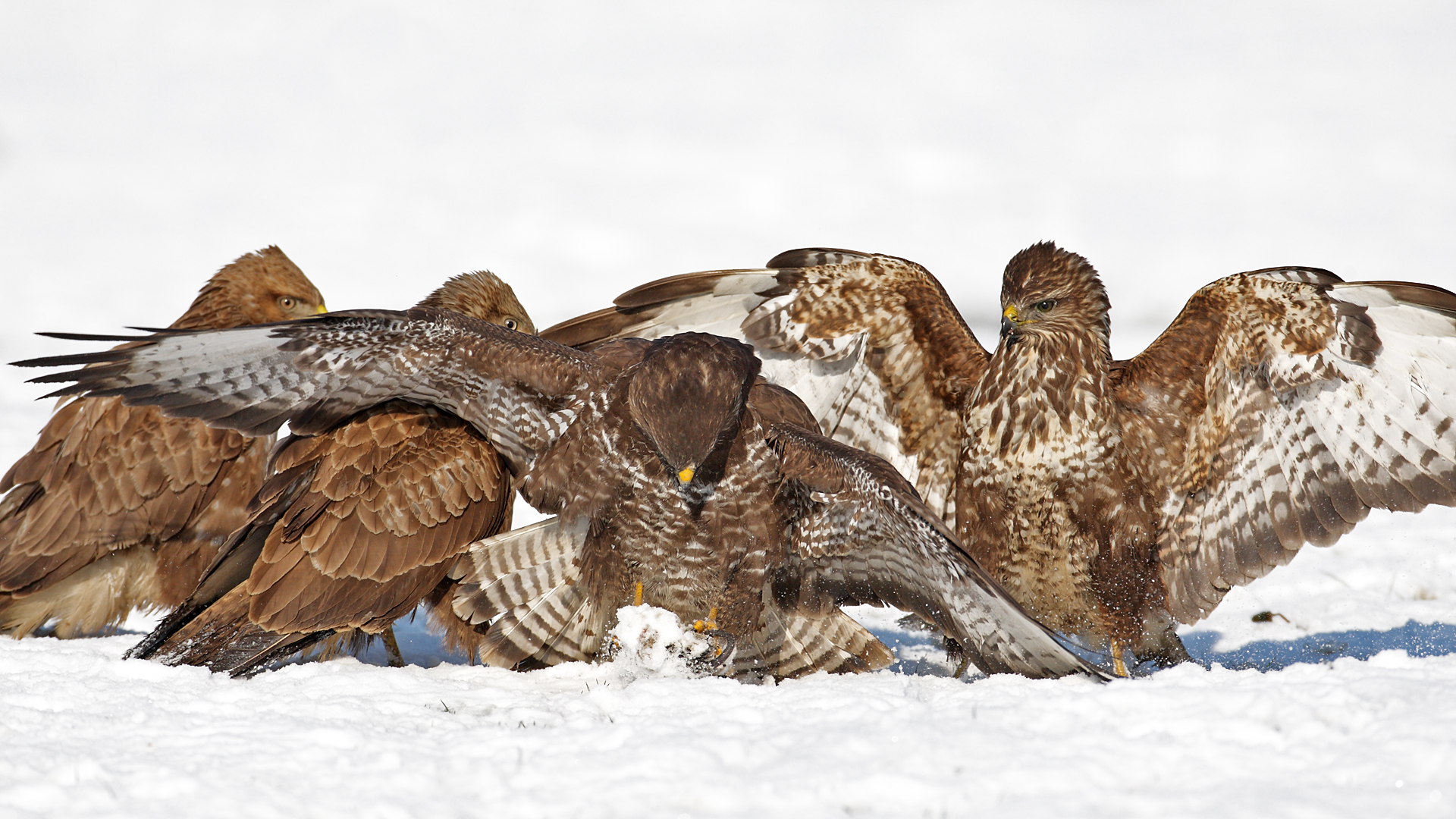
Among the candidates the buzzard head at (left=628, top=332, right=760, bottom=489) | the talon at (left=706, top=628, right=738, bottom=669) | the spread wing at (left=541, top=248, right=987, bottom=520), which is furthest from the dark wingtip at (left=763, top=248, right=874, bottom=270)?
the talon at (left=706, top=628, right=738, bottom=669)

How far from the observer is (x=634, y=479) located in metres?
4.60

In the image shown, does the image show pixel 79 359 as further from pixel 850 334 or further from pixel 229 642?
pixel 850 334

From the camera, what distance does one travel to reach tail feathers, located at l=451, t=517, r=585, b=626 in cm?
489

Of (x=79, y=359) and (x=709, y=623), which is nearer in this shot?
(x=79, y=359)

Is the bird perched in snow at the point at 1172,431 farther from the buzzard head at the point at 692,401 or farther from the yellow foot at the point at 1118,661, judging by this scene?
the buzzard head at the point at 692,401

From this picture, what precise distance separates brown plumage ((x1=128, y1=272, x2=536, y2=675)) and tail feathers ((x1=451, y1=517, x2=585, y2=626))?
12 centimetres

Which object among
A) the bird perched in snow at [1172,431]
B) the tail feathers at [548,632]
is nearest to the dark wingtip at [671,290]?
the bird perched in snow at [1172,431]

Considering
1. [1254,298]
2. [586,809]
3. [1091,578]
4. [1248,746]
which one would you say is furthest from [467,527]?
[1254,298]

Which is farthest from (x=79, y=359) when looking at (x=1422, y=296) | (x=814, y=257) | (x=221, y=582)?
(x=1422, y=296)

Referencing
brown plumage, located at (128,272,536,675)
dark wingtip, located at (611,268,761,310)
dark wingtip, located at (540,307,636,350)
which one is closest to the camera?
brown plumage, located at (128,272,536,675)

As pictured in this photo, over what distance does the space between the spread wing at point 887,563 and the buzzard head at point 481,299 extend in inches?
91.9

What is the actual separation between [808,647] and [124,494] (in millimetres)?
3349

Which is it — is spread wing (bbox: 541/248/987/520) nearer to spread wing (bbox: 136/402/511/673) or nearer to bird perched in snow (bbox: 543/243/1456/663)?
bird perched in snow (bbox: 543/243/1456/663)

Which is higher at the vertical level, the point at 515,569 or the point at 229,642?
the point at 515,569
